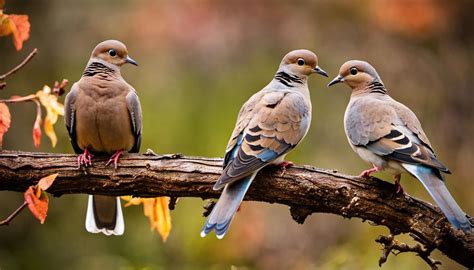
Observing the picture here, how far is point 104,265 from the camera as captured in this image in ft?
26.1

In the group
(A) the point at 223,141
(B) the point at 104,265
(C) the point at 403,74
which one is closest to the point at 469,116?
(C) the point at 403,74

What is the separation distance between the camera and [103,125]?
5434 mm

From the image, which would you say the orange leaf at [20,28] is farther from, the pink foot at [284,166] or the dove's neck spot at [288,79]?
the dove's neck spot at [288,79]

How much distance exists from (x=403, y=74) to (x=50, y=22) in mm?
4239

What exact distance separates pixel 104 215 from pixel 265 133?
133 cm

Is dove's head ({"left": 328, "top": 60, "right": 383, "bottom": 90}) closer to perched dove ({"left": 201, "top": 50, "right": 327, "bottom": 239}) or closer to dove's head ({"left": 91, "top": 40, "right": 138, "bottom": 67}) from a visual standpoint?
perched dove ({"left": 201, "top": 50, "right": 327, "bottom": 239})

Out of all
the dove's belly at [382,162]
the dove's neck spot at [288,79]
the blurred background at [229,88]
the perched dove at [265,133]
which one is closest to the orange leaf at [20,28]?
the perched dove at [265,133]

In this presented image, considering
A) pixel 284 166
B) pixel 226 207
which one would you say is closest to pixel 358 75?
pixel 284 166

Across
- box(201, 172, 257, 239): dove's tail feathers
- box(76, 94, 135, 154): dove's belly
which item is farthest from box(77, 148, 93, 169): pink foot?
box(201, 172, 257, 239): dove's tail feathers

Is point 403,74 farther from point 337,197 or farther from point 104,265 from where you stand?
point 337,197

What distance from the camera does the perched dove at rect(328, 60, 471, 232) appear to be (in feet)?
15.5

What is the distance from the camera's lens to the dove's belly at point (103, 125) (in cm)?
544

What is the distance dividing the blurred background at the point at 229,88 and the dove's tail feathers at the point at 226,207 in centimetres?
309

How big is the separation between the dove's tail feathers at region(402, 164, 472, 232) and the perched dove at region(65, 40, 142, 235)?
1.84 meters
